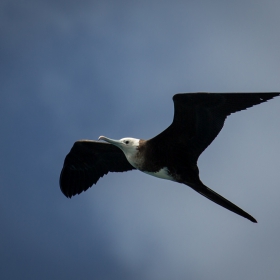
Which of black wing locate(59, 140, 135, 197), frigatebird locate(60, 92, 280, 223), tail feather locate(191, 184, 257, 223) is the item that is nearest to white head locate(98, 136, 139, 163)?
frigatebird locate(60, 92, 280, 223)

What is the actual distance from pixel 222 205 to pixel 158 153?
92 cm

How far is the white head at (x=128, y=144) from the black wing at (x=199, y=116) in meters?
0.23

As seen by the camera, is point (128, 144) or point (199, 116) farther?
point (128, 144)

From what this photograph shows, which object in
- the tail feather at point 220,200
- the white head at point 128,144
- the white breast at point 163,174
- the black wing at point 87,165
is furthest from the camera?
the black wing at point 87,165

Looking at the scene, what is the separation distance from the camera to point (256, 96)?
5.93 m

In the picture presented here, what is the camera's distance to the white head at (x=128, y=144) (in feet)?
22.4

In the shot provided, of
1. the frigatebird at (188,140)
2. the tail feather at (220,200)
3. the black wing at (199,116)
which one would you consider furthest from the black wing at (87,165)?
the tail feather at (220,200)

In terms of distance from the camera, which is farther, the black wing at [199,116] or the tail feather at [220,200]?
the tail feather at [220,200]

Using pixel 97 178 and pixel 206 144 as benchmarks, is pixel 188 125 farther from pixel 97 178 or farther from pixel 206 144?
pixel 97 178

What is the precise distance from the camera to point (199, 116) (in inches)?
252

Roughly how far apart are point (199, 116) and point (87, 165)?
6.76 feet

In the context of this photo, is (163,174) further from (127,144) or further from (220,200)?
(220,200)

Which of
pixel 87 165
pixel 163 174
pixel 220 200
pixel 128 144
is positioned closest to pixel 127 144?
pixel 128 144

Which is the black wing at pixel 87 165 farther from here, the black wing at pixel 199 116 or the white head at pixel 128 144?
the black wing at pixel 199 116
